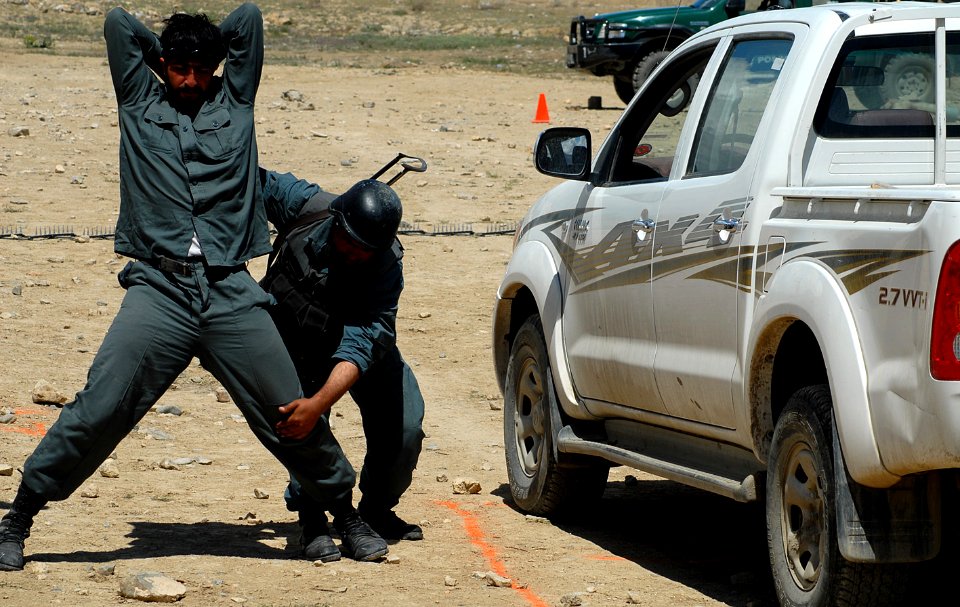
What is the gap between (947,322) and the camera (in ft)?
13.5

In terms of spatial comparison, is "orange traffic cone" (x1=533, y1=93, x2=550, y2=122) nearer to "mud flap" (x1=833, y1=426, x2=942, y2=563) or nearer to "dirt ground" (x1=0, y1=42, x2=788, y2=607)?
"dirt ground" (x1=0, y1=42, x2=788, y2=607)

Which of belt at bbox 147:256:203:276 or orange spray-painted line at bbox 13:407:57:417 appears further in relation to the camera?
orange spray-painted line at bbox 13:407:57:417

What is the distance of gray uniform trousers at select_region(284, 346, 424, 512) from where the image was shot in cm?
626

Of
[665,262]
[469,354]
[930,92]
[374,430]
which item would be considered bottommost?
[469,354]

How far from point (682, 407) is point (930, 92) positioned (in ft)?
4.60

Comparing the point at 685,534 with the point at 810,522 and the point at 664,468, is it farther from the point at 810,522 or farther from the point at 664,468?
the point at 810,522

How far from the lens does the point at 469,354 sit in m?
11.3

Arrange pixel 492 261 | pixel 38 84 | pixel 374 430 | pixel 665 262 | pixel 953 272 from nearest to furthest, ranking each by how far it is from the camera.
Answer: pixel 953 272 < pixel 665 262 < pixel 374 430 < pixel 492 261 < pixel 38 84

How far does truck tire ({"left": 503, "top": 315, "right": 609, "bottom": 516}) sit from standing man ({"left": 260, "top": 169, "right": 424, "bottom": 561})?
2.47 ft

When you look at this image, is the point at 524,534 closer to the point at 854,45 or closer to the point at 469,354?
the point at 854,45

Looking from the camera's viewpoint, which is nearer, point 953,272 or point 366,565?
point 953,272

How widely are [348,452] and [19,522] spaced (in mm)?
2970

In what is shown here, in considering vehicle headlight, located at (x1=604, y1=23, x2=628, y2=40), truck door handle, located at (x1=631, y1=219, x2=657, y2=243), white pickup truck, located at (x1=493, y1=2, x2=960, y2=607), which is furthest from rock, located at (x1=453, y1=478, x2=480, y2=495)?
vehicle headlight, located at (x1=604, y1=23, x2=628, y2=40)

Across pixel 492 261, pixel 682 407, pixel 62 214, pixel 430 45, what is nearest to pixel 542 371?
pixel 682 407
